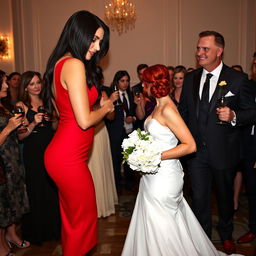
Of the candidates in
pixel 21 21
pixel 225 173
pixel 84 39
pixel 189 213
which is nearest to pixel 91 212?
pixel 189 213

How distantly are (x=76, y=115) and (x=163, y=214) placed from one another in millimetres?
1093

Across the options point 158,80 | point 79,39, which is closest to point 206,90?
point 158,80

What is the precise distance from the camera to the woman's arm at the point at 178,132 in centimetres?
241

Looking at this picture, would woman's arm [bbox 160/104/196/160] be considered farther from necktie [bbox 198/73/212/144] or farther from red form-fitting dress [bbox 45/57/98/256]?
necktie [bbox 198/73/212/144]

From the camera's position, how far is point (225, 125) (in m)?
3.08

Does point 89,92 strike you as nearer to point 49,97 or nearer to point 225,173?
point 49,97

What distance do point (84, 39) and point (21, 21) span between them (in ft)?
21.5

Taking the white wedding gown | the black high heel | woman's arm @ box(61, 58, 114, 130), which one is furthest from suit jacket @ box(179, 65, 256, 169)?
the black high heel

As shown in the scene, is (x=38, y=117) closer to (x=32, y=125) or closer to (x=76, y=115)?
(x=32, y=125)

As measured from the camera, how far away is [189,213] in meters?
2.77

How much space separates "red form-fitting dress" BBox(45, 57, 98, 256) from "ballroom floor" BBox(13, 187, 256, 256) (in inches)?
31.4

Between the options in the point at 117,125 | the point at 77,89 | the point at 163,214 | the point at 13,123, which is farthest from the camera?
the point at 117,125

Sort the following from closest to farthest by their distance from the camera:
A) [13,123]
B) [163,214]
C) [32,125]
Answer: [163,214]
[13,123]
[32,125]

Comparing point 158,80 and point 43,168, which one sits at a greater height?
point 158,80
